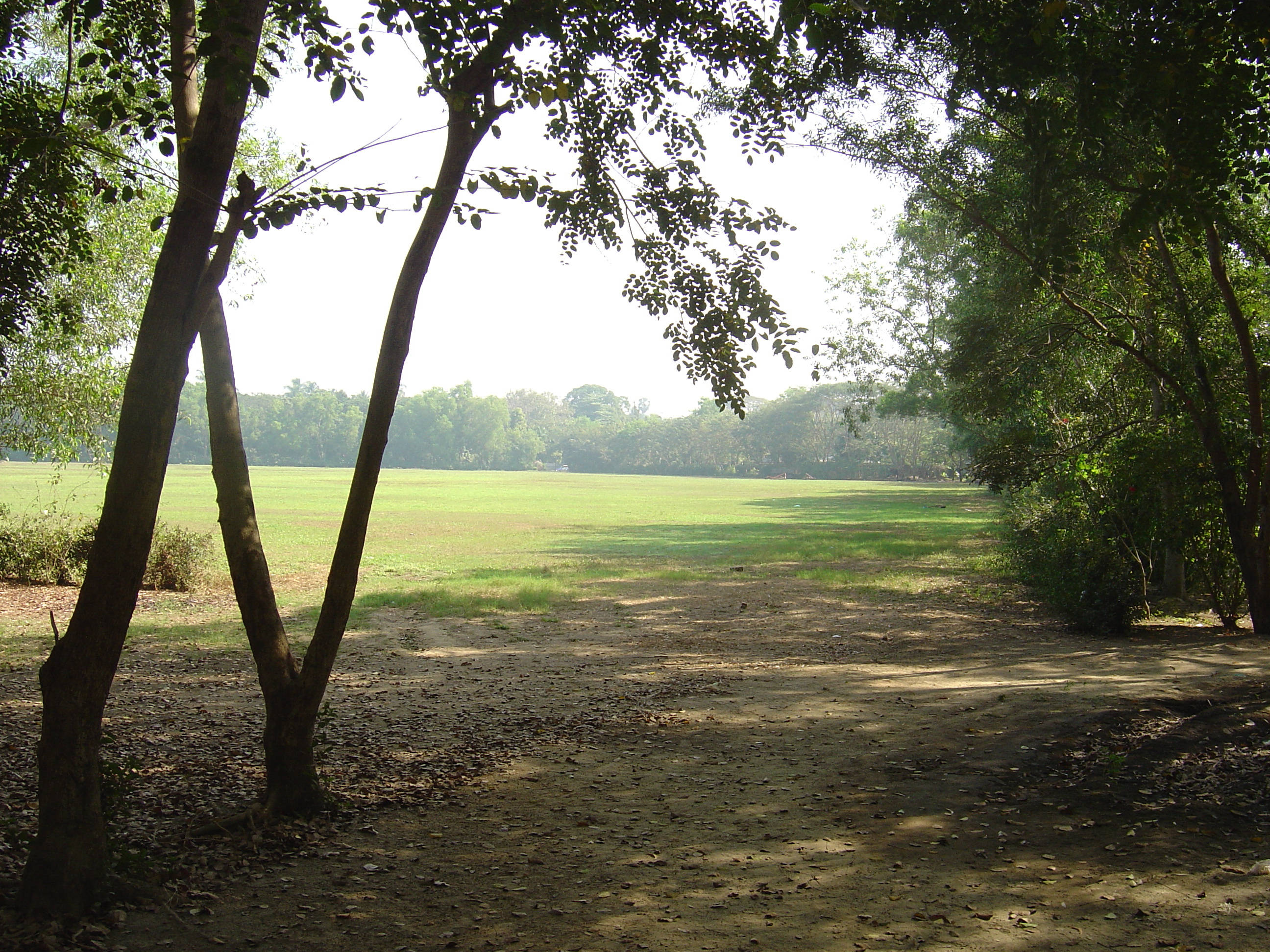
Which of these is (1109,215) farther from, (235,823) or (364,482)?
(235,823)

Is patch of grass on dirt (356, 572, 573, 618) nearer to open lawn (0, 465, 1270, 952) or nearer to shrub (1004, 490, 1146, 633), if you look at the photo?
open lawn (0, 465, 1270, 952)

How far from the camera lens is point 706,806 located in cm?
604

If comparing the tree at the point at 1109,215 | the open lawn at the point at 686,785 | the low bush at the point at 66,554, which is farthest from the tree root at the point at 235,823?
the low bush at the point at 66,554

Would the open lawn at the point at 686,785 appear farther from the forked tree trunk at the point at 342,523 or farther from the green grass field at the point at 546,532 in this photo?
the green grass field at the point at 546,532

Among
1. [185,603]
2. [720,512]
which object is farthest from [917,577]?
[720,512]

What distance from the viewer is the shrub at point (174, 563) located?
52.9ft

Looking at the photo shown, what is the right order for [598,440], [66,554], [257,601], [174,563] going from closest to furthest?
1. [257,601]
2. [66,554]
3. [174,563]
4. [598,440]

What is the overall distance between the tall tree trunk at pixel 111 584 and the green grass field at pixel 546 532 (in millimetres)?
11421

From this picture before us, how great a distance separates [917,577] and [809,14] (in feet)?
61.2

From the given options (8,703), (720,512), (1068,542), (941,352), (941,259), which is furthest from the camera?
(720,512)

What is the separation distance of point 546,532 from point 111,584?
94.7 ft

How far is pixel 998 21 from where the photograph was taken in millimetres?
6500

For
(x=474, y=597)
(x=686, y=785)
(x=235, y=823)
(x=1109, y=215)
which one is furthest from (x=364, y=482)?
Answer: (x=474, y=597)

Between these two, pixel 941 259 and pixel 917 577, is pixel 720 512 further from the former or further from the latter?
pixel 917 577
